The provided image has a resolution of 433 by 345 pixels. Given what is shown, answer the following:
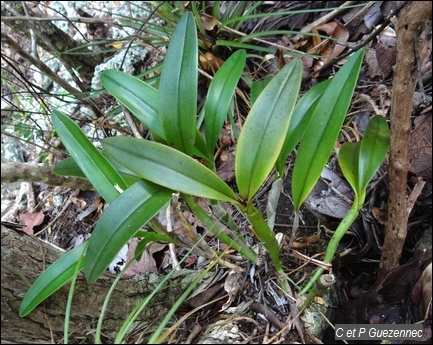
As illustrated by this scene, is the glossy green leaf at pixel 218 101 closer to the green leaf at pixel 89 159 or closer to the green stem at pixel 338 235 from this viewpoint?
the green leaf at pixel 89 159

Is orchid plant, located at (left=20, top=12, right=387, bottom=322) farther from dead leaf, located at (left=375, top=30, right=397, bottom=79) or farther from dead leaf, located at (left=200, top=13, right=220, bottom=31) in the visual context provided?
dead leaf, located at (left=200, top=13, right=220, bottom=31)

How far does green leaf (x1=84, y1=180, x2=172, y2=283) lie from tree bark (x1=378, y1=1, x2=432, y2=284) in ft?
1.42

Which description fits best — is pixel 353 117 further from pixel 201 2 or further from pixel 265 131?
pixel 201 2

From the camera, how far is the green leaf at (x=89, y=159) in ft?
2.47

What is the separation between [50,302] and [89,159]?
0.28 meters

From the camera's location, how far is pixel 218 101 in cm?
85

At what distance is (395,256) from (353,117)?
481mm

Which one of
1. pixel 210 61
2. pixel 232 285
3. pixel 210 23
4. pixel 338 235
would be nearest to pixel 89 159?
pixel 232 285

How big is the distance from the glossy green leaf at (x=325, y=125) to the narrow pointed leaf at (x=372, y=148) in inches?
4.6

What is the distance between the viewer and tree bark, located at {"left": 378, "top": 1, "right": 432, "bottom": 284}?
59 cm

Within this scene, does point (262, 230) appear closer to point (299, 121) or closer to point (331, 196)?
point (299, 121)

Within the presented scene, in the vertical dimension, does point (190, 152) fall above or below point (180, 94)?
below

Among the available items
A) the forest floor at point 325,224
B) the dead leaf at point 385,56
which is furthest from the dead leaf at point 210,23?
the dead leaf at point 385,56

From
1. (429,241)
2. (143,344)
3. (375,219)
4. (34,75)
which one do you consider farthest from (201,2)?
(143,344)
